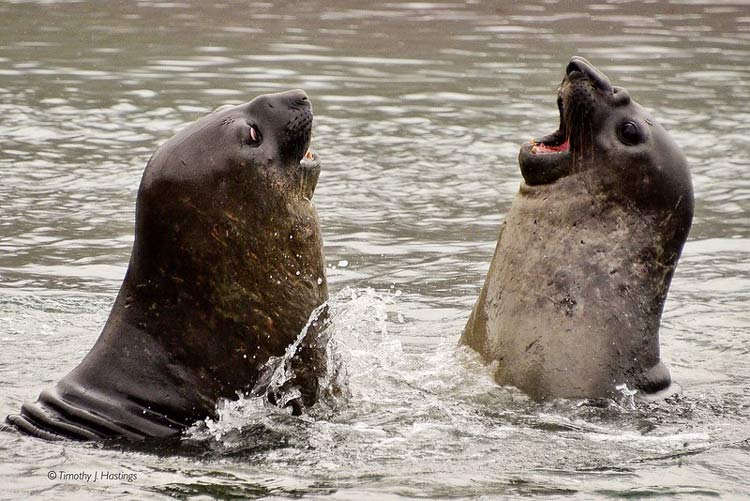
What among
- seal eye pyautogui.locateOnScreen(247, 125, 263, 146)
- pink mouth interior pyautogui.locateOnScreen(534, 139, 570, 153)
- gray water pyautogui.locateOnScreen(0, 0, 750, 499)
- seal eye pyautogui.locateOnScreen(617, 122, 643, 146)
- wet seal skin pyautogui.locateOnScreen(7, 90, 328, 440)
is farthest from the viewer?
pink mouth interior pyautogui.locateOnScreen(534, 139, 570, 153)

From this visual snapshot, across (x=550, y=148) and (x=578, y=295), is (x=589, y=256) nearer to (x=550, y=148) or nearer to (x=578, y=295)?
(x=578, y=295)

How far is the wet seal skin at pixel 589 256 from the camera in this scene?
6.68 m

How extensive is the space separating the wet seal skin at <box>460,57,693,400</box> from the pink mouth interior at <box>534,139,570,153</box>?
0.04 metres

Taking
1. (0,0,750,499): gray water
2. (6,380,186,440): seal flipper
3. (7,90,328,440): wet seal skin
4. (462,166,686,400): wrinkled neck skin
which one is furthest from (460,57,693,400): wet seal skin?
(6,380,186,440): seal flipper

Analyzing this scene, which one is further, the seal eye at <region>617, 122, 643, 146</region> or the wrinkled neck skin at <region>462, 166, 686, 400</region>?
the seal eye at <region>617, 122, 643, 146</region>

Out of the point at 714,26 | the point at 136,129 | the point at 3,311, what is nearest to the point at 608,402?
the point at 3,311

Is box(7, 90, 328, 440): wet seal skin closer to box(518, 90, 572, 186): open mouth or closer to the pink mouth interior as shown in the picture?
box(518, 90, 572, 186): open mouth

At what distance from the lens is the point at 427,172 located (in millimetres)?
13320

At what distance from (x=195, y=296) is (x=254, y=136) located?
0.74 meters

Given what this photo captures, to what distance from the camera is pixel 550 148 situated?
7160 mm

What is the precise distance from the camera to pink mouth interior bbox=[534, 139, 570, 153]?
23.3ft

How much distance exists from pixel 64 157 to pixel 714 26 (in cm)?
1190

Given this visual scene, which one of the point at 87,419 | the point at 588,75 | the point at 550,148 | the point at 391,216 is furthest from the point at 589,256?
the point at 391,216

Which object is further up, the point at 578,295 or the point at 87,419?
the point at 578,295
